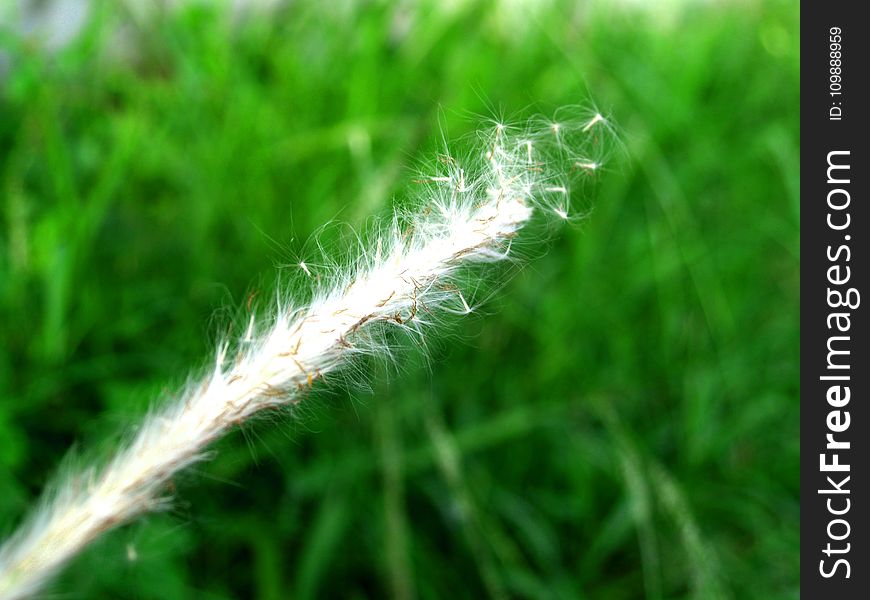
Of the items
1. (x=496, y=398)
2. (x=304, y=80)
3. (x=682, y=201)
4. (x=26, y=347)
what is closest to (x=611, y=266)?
(x=682, y=201)

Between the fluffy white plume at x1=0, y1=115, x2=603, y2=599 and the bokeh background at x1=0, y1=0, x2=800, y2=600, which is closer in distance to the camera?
the fluffy white plume at x1=0, y1=115, x2=603, y2=599

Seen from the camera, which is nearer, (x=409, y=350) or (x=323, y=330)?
(x=323, y=330)

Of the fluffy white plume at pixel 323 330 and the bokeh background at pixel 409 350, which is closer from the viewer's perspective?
the fluffy white plume at pixel 323 330
